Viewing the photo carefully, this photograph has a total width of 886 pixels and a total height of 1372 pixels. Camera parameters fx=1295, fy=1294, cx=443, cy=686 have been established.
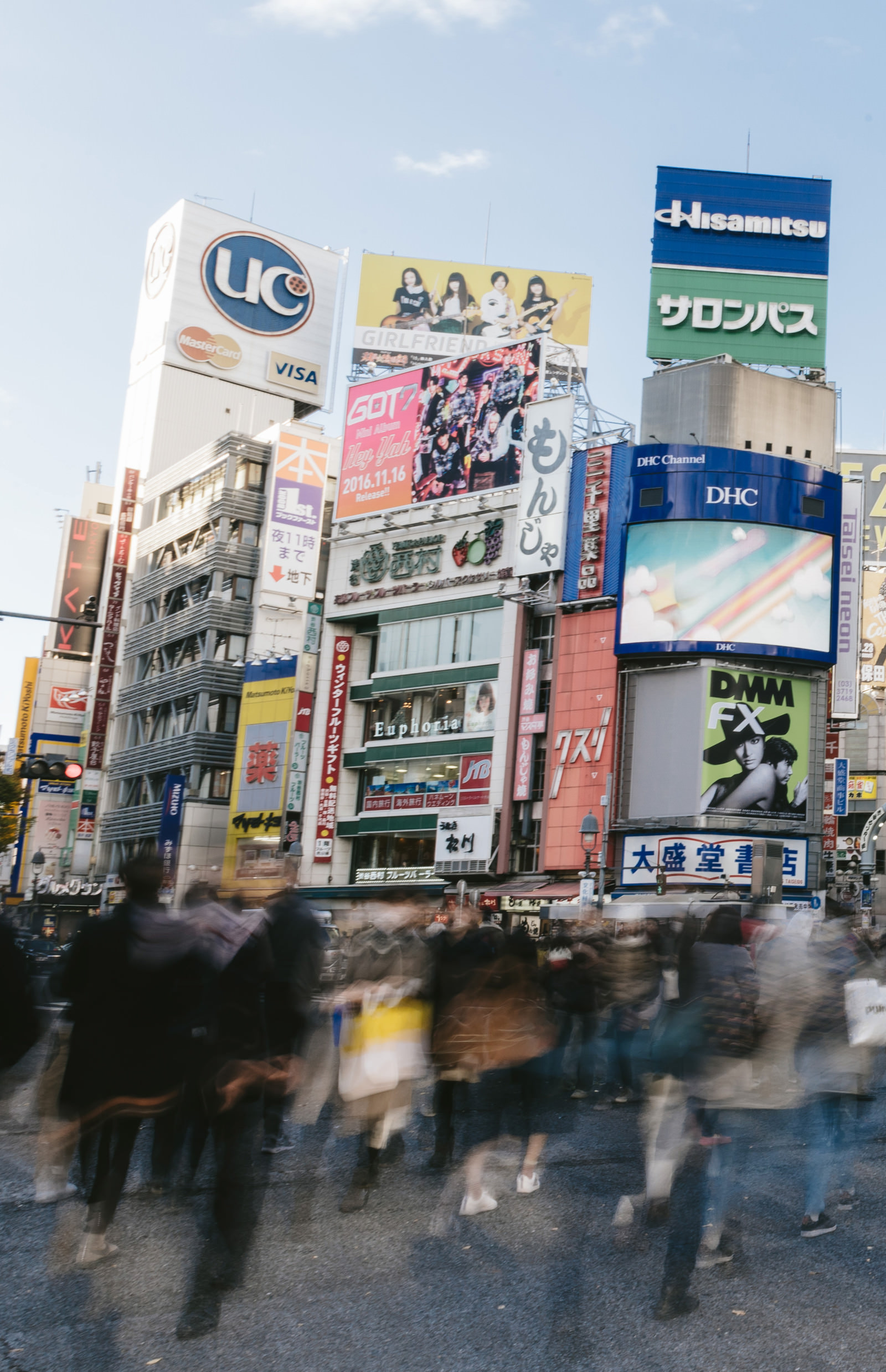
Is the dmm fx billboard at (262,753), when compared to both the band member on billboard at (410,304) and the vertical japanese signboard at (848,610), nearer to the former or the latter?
the vertical japanese signboard at (848,610)

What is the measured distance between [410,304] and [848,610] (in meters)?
41.2

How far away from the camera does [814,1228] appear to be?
7738 mm

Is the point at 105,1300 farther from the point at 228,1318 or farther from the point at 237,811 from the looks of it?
the point at 237,811

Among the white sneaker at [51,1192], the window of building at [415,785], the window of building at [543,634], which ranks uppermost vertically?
the window of building at [543,634]

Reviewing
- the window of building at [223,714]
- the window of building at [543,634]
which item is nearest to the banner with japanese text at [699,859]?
the window of building at [543,634]

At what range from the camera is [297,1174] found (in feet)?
29.2

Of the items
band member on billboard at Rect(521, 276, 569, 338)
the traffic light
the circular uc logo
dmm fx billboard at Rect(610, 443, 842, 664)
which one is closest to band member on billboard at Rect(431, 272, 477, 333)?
band member on billboard at Rect(521, 276, 569, 338)

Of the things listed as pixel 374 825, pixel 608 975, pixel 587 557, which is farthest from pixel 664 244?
pixel 608 975

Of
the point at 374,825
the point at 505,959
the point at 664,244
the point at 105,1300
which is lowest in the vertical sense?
the point at 105,1300

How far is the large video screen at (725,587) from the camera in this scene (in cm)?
4506

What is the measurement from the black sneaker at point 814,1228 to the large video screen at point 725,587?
37.7m

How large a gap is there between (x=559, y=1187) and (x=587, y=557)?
39630 millimetres

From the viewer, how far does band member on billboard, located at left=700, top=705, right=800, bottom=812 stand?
4378 cm

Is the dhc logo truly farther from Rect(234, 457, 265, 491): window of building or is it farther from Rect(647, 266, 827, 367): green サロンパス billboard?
Rect(234, 457, 265, 491): window of building
